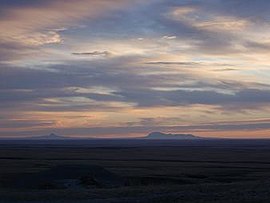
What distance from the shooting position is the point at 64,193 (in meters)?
32.8

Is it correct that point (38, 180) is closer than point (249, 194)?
No

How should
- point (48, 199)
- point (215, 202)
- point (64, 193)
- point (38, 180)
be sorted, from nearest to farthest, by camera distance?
point (215, 202), point (48, 199), point (64, 193), point (38, 180)

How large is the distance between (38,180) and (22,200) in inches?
697

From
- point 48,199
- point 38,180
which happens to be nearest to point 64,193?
point 48,199

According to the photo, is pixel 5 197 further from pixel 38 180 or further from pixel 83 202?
pixel 38 180

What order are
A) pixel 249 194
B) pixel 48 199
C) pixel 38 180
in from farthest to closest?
pixel 38 180 < pixel 48 199 < pixel 249 194

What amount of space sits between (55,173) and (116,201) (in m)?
22.7

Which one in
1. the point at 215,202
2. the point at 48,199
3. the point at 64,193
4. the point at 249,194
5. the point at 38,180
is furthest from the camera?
the point at 38,180

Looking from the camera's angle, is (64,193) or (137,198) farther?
(64,193)

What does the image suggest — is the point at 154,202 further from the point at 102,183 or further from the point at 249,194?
the point at 102,183

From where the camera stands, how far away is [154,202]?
89.9 ft

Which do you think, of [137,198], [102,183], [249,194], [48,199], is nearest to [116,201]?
[137,198]

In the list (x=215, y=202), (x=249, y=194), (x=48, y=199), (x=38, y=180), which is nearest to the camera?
(x=215, y=202)

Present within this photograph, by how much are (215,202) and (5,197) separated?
12.6 meters
